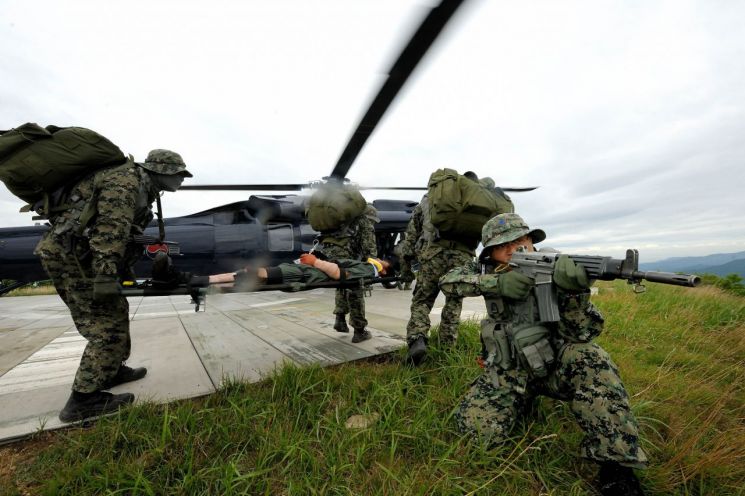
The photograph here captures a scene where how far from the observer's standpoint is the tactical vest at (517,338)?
174cm

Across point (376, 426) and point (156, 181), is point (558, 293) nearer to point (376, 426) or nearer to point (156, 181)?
point (376, 426)

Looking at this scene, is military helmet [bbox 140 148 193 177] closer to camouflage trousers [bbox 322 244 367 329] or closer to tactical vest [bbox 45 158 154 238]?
tactical vest [bbox 45 158 154 238]

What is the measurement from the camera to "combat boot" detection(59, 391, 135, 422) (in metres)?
2.05

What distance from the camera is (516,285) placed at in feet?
5.88

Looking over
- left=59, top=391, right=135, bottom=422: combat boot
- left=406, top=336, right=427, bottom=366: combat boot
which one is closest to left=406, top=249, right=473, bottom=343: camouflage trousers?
left=406, top=336, right=427, bottom=366: combat boot

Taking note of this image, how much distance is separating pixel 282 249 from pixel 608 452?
6.94m

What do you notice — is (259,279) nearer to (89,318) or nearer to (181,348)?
(89,318)

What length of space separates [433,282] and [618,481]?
1921 millimetres

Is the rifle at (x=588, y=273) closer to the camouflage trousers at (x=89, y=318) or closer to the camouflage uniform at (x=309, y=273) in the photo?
the camouflage uniform at (x=309, y=273)

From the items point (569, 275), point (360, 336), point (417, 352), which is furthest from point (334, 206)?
point (569, 275)

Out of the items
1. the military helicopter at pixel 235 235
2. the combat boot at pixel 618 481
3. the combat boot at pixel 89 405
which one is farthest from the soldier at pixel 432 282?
the combat boot at pixel 89 405

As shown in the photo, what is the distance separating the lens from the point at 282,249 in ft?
24.7

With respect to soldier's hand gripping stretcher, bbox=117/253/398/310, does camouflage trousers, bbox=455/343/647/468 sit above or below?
below

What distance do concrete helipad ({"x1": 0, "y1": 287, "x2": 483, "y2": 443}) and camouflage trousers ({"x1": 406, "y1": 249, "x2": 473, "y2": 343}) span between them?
582 mm
